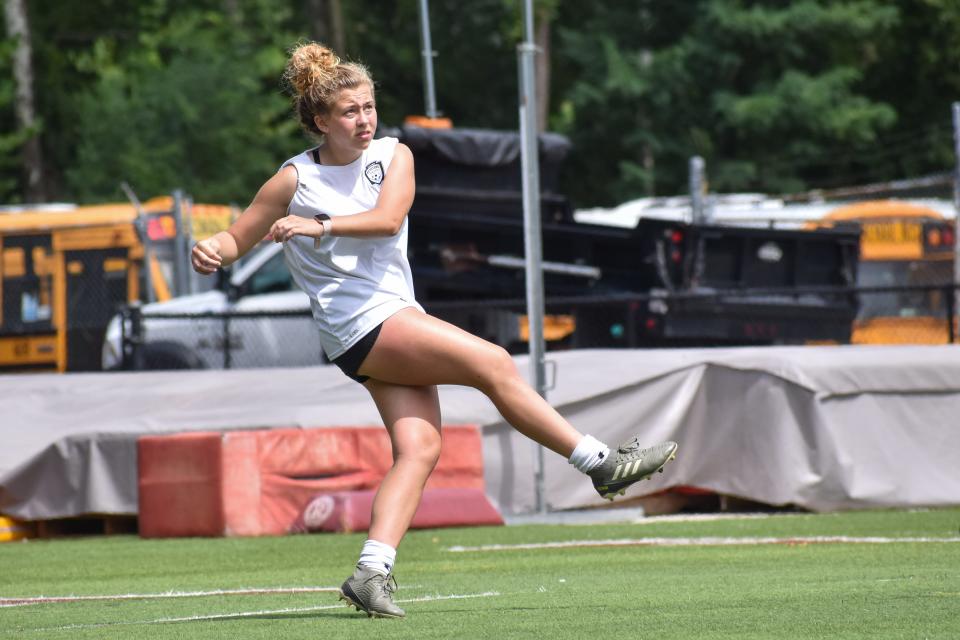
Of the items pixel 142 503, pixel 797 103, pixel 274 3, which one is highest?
pixel 274 3

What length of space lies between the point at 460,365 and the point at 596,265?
10.9m

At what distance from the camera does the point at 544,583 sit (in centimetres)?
719

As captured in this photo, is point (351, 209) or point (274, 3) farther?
point (274, 3)

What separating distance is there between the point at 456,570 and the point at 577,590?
1722 mm

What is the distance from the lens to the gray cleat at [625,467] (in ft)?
19.0

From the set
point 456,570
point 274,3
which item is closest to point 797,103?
point 274,3

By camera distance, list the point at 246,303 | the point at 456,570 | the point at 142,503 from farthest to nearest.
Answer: the point at 246,303, the point at 142,503, the point at 456,570

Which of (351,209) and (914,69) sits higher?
(914,69)

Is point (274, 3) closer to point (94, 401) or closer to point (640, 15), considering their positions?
point (640, 15)

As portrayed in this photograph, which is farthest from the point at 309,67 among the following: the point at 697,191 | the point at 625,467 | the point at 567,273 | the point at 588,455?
the point at 697,191

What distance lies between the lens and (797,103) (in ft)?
128

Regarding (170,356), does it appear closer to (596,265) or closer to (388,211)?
(596,265)

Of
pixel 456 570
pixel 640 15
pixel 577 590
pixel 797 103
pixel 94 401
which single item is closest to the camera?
pixel 577 590

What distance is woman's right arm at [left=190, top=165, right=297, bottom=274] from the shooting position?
5.81 metres
